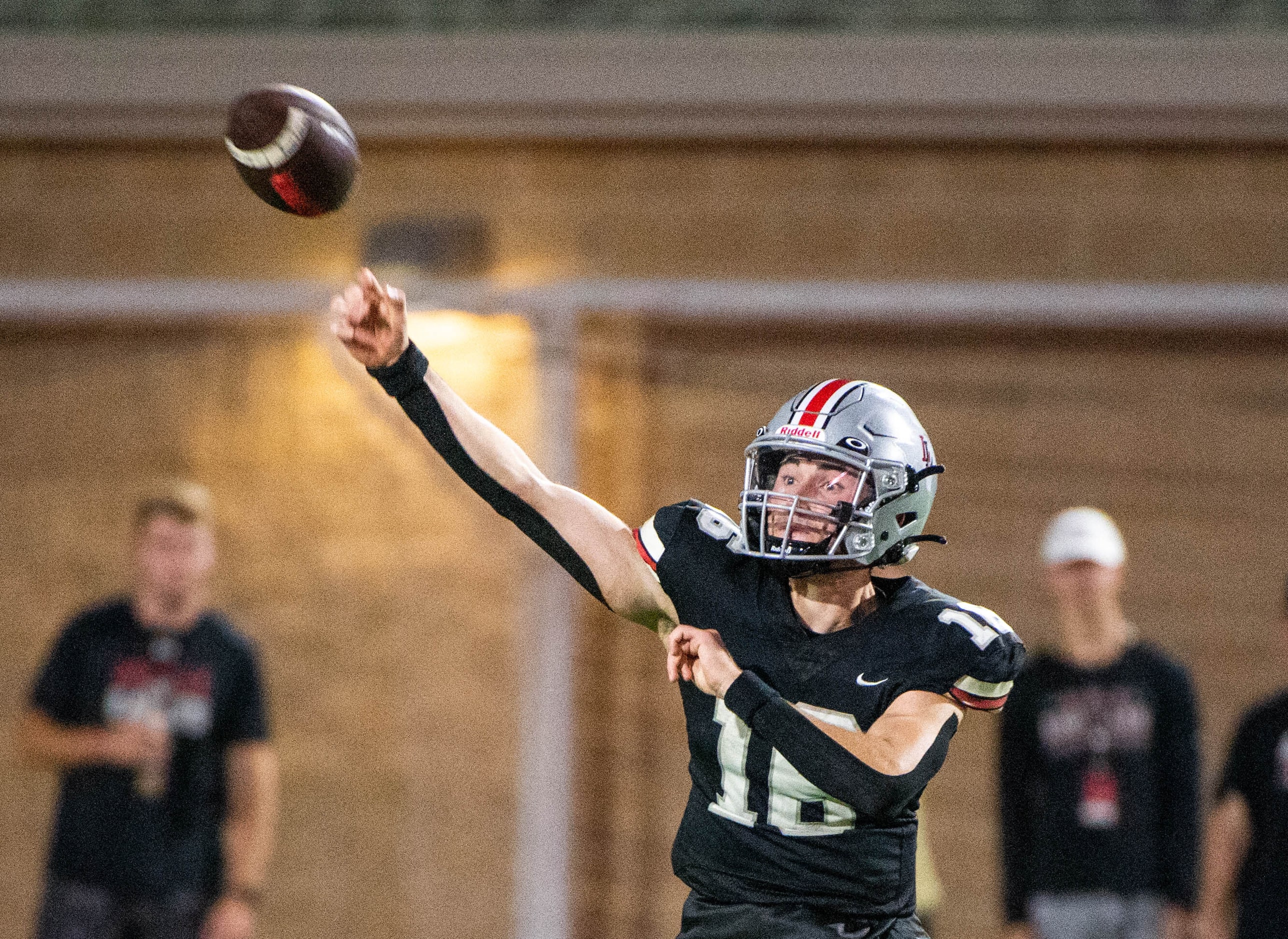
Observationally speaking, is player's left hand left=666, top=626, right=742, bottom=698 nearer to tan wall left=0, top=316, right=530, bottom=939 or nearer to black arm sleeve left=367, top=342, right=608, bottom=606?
black arm sleeve left=367, top=342, right=608, bottom=606

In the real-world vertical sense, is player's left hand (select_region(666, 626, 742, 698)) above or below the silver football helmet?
below

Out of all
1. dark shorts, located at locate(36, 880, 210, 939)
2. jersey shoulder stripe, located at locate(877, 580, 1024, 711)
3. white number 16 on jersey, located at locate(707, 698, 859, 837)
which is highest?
jersey shoulder stripe, located at locate(877, 580, 1024, 711)

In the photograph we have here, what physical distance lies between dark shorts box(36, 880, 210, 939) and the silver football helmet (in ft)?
10.5

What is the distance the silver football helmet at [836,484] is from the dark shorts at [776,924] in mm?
734

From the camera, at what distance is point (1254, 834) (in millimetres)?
5637

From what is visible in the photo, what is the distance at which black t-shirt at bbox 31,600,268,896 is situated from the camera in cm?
566

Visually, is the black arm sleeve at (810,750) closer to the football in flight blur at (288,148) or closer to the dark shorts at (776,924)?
the dark shorts at (776,924)

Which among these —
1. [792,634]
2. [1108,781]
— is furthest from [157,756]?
[1108,781]

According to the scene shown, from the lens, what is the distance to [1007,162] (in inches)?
287

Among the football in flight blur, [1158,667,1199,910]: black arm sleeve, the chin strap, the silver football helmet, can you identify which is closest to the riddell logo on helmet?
the silver football helmet

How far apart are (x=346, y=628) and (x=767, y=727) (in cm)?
465

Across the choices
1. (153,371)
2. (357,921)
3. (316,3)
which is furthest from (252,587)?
(316,3)

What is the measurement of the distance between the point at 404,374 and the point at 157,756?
284cm

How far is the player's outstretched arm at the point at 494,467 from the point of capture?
342 centimetres
